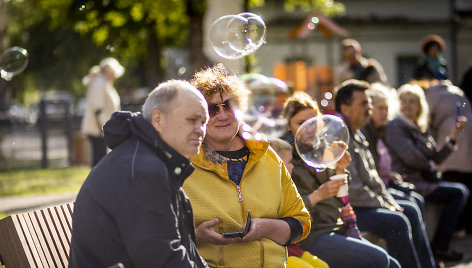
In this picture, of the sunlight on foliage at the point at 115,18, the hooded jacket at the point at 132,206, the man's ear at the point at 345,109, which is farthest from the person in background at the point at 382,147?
the sunlight on foliage at the point at 115,18

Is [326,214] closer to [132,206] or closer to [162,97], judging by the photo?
[162,97]

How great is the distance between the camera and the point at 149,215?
2.74 m

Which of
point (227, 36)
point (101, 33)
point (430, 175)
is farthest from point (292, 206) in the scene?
point (101, 33)

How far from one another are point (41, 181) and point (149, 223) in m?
12.8

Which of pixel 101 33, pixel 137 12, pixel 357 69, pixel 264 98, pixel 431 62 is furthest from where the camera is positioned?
pixel 101 33

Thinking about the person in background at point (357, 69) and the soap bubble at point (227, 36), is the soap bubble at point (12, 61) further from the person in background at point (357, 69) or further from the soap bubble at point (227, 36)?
the person in background at point (357, 69)

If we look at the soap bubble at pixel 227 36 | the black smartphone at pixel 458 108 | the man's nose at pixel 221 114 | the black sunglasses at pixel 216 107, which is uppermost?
the soap bubble at pixel 227 36

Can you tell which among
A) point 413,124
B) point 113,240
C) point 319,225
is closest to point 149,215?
point 113,240

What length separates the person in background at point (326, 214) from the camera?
4496 mm

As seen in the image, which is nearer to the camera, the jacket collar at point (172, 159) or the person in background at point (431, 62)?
the jacket collar at point (172, 159)

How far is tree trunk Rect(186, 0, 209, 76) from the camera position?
1459 centimetres

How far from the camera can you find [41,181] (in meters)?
15.0

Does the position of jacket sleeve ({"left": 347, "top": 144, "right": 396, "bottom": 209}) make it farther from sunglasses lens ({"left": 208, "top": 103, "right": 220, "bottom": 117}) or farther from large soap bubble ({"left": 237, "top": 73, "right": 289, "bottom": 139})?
large soap bubble ({"left": 237, "top": 73, "right": 289, "bottom": 139})

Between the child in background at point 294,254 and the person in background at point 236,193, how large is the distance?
Answer: 301 mm
